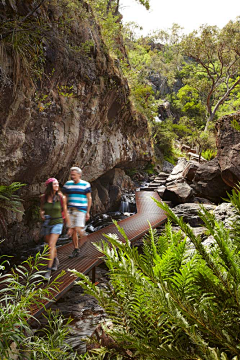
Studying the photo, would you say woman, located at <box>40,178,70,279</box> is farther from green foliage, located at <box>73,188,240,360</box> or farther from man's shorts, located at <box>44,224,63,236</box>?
green foliage, located at <box>73,188,240,360</box>

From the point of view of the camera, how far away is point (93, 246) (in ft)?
21.5

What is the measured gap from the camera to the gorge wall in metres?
5.78

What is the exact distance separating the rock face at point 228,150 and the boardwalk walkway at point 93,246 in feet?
10.5

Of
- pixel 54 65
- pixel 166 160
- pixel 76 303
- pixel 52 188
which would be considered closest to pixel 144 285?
pixel 52 188

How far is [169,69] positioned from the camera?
43844 mm

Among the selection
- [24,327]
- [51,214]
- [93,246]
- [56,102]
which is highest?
[56,102]

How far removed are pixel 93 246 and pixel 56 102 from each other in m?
4.30

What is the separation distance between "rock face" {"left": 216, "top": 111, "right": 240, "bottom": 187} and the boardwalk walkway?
3205mm

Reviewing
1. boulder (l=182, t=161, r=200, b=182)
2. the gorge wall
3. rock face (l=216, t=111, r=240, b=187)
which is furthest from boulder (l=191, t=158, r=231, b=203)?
the gorge wall

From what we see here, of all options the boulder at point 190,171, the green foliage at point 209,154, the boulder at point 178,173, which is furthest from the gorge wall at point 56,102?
the green foliage at point 209,154

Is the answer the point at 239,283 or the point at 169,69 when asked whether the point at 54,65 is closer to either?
the point at 239,283

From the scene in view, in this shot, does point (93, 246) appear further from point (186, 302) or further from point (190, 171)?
point (190, 171)

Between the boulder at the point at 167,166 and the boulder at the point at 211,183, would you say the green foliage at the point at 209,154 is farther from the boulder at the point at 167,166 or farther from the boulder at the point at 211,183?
the boulder at the point at 211,183

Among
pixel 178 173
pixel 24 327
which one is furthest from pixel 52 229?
pixel 178 173
